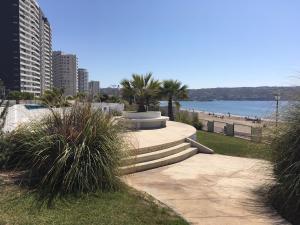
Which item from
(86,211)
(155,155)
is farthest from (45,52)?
(86,211)

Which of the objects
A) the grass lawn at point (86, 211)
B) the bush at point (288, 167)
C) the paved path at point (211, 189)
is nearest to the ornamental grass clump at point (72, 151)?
the grass lawn at point (86, 211)

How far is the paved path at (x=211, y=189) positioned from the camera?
217 inches

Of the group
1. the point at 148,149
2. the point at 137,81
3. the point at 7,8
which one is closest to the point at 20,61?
the point at 7,8

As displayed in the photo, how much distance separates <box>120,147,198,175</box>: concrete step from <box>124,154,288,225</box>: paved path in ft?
0.55

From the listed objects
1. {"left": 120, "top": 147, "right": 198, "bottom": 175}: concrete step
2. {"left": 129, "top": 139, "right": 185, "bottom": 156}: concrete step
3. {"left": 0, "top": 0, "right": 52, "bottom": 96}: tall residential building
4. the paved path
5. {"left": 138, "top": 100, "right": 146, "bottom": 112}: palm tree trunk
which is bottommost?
the paved path

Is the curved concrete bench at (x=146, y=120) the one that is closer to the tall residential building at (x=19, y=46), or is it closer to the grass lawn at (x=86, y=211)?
the grass lawn at (x=86, y=211)

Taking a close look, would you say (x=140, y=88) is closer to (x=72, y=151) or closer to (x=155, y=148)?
(x=155, y=148)

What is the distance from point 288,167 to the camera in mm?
5555

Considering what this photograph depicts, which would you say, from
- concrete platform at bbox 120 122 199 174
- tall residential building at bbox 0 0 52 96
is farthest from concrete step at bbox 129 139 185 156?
tall residential building at bbox 0 0 52 96

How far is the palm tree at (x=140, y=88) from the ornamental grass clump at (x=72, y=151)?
1000 centimetres

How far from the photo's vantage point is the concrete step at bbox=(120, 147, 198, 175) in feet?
26.1

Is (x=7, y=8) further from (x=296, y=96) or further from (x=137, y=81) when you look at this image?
(x=296, y=96)

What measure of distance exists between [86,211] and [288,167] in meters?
3.27

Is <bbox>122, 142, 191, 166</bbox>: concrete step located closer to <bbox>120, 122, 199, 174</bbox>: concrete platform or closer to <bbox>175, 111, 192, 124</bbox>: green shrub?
<bbox>120, 122, 199, 174</bbox>: concrete platform
